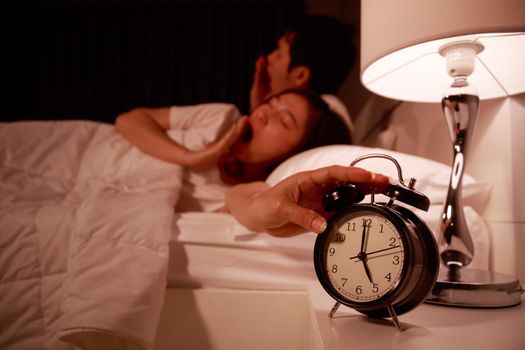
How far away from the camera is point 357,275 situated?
22.3 inches

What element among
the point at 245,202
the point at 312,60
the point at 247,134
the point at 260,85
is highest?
the point at 312,60

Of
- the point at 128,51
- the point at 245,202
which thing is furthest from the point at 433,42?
the point at 128,51

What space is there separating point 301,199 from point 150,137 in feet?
2.70

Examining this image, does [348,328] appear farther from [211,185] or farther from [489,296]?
[211,185]

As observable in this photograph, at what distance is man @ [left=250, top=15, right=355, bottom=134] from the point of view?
181cm

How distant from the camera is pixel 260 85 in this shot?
1.91 m

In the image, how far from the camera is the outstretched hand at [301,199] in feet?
1.89

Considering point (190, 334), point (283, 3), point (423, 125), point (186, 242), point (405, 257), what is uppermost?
point (283, 3)

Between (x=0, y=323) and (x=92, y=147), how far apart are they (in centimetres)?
70

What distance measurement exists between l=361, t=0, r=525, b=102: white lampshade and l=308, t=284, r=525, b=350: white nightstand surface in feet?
1.49

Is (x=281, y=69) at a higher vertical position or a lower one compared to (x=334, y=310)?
higher

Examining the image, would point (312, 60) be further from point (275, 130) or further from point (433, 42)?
point (433, 42)

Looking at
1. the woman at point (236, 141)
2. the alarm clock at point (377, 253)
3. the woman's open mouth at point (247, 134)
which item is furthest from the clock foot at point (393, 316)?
the woman's open mouth at point (247, 134)

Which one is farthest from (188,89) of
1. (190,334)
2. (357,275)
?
(357,275)
